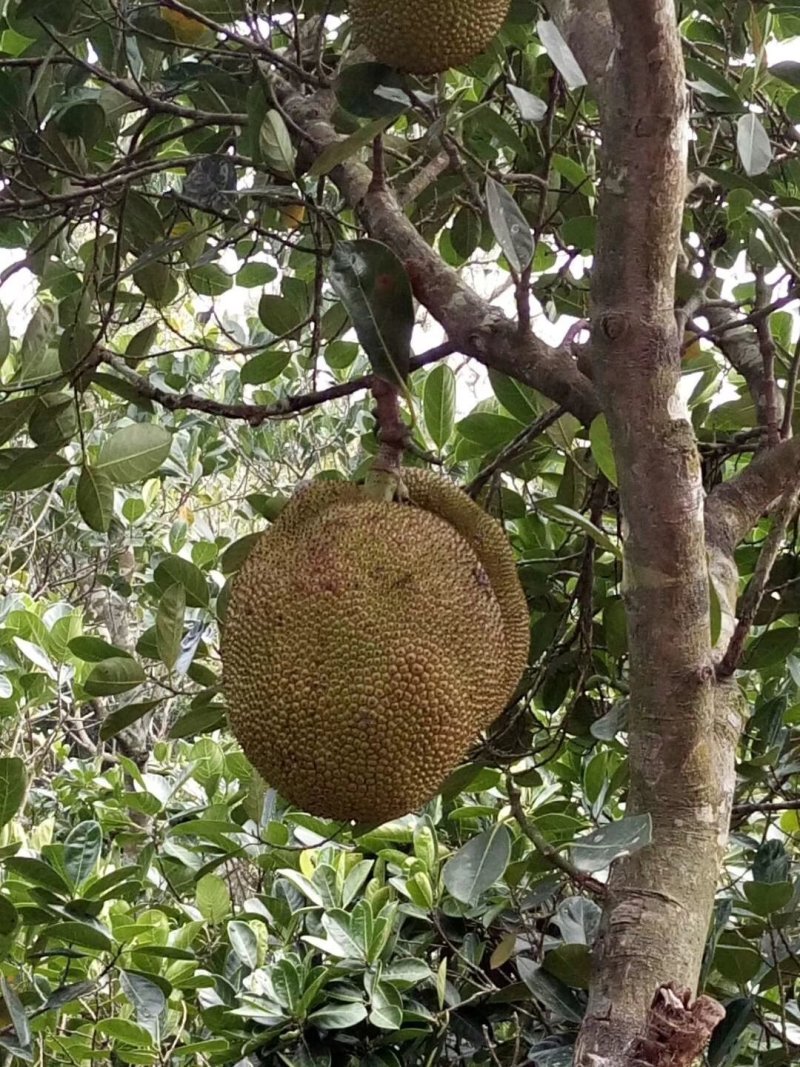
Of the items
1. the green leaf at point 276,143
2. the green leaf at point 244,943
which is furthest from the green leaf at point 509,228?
the green leaf at point 244,943

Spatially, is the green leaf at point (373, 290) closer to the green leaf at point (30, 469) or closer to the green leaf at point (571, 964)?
the green leaf at point (30, 469)

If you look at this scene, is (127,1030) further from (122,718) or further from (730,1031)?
(730,1031)

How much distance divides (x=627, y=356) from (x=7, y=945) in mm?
702

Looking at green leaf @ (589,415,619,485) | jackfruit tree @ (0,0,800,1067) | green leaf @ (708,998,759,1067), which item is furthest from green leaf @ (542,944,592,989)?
green leaf @ (589,415,619,485)

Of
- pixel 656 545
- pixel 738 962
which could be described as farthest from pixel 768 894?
pixel 656 545

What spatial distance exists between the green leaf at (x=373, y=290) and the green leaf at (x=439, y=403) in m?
0.35

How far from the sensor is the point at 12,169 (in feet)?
3.43

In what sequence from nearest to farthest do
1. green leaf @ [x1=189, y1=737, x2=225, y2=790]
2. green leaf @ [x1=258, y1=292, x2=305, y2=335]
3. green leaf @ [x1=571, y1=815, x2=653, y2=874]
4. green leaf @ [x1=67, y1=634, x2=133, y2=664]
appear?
green leaf @ [x1=571, y1=815, x2=653, y2=874] → green leaf @ [x1=67, y1=634, x2=133, y2=664] → green leaf @ [x1=258, y1=292, x2=305, y2=335] → green leaf @ [x1=189, y1=737, x2=225, y2=790]

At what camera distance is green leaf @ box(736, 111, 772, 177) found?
0.78 m

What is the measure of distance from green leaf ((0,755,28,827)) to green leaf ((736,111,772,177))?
74cm

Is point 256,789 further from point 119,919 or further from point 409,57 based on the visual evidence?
point 409,57

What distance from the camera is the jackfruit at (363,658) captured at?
694 mm

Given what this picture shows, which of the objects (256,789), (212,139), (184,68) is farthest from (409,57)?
(256,789)

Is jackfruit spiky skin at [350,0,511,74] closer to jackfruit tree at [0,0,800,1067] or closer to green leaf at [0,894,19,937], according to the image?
jackfruit tree at [0,0,800,1067]
